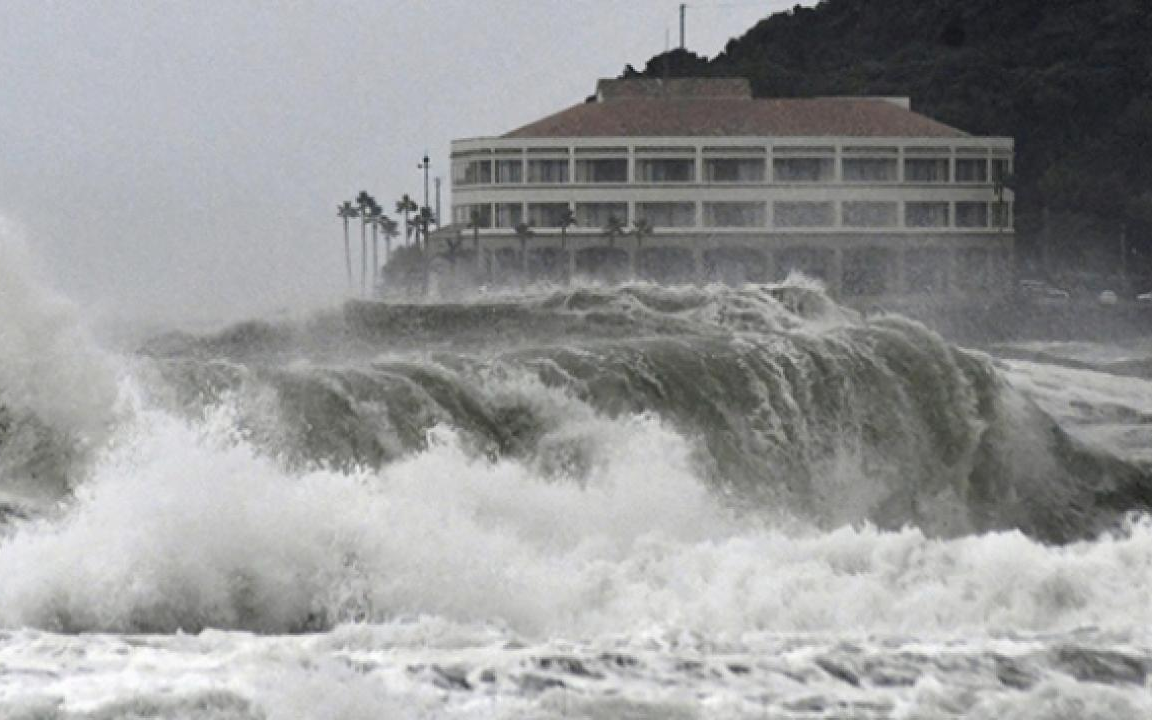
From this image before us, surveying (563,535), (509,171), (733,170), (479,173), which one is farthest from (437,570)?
(479,173)

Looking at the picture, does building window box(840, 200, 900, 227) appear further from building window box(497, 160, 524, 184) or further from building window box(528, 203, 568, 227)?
building window box(497, 160, 524, 184)

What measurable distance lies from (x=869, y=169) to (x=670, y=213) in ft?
26.2

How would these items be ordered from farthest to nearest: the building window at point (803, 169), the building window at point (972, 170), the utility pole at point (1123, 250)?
the utility pole at point (1123, 250) → the building window at point (972, 170) → the building window at point (803, 169)

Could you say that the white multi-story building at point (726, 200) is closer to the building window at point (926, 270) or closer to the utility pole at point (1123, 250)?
the building window at point (926, 270)

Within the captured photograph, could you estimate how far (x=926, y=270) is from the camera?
80.8m

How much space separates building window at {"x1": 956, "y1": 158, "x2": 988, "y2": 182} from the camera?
84.1 meters

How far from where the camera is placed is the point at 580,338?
104 feet

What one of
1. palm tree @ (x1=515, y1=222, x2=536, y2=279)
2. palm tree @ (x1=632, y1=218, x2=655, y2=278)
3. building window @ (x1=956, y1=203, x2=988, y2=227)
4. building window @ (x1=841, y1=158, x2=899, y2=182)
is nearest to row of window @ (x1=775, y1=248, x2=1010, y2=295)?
building window @ (x1=956, y1=203, x2=988, y2=227)

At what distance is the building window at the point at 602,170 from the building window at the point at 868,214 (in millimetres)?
8463

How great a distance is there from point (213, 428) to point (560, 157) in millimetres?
62719

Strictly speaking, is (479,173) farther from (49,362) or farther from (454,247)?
(49,362)

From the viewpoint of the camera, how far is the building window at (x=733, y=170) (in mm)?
81125

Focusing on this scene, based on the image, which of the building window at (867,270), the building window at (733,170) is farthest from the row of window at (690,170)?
the building window at (867,270)

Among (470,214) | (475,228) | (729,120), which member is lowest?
(475,228)
